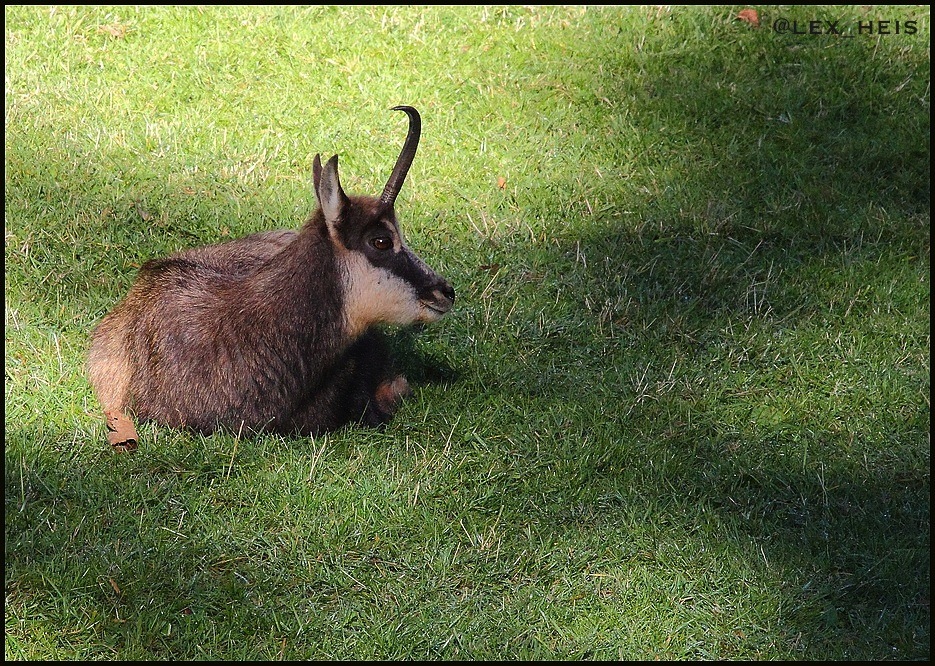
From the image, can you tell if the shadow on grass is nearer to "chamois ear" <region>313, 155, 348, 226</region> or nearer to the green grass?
the green grass

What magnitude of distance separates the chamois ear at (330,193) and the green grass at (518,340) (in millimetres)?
1083

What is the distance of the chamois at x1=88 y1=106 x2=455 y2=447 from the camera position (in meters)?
4.87

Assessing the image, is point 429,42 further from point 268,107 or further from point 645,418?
point 645,418

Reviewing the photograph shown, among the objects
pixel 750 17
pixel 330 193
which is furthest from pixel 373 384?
pixel 750 17

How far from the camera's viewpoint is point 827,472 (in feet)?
16.8

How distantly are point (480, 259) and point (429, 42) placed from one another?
A: 244cm

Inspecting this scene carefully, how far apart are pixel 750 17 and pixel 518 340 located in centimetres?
422

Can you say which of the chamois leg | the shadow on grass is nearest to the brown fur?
the chamois leg

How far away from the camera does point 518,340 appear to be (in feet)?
19.5

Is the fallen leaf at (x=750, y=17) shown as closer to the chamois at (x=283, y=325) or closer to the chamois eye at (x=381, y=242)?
the chamois at (x=283, y=325)

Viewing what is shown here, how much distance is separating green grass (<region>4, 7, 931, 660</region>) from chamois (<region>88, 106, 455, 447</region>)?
17cm

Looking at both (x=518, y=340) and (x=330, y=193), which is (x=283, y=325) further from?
(x=518, y=340)

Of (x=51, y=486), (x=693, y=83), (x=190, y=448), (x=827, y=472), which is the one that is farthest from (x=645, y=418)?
(x=693, y=83)

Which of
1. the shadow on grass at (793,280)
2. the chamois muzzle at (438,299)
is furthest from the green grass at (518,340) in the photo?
the chamois muzzle at (438,299)
